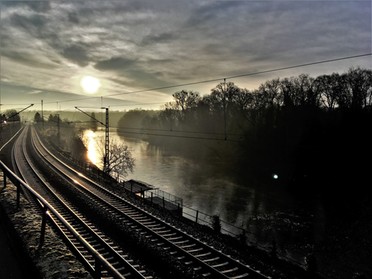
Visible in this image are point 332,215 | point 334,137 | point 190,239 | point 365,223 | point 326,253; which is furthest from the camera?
point 334,137

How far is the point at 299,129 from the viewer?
190 ft

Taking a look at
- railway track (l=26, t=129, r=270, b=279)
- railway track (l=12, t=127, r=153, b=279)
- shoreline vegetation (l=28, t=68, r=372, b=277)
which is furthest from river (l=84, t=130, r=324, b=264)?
railway track (l=12, t=127, r=153, b=279)

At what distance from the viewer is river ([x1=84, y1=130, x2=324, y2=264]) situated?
25266mm

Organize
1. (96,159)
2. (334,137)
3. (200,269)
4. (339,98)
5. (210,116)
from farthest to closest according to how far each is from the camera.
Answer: (210,116), (96,159), (339,98), (334,137), (200,269)

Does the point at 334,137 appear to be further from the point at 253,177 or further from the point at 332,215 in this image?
the point at 332,215

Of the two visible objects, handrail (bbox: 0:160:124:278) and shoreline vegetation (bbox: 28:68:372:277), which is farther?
shoreline vegetation (bbox: 28:68:372:277)

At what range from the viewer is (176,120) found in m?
112

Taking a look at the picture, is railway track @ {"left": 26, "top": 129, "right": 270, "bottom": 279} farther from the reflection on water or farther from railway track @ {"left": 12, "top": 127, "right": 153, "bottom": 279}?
the reflection on water

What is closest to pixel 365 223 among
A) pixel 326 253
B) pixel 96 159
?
pixel 326 253

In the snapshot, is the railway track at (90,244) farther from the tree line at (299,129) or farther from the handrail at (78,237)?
the tree line at (299,129)

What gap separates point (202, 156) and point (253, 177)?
26612 mm

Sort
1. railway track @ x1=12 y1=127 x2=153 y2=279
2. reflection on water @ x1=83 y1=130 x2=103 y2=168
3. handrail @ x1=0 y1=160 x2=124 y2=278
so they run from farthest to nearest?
reflection on water @ x1=83 y1=130 x2=103 y2=168, railway track @ x1=12 y1=127 x2=153 y2=279, handrail @ x1=0 y1=160 x2=124 y2=278

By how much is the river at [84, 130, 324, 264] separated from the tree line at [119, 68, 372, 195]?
7500mm

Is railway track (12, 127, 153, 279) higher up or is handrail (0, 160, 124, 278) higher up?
handrail (0, 160, 124, 278)
